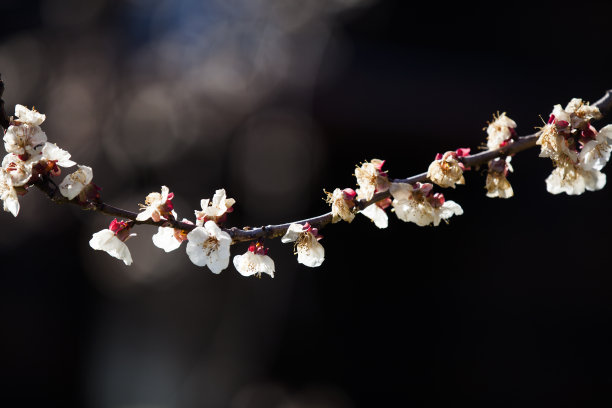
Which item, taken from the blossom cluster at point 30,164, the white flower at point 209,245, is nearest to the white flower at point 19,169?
the blossom cluster at point 30,164

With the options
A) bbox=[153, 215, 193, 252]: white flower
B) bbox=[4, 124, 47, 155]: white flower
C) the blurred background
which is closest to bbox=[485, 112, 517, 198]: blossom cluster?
bbox=[153, 215, 193, 252]: white flower

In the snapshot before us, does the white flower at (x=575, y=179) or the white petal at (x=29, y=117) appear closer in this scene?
the white petal at (x=29, y=117)

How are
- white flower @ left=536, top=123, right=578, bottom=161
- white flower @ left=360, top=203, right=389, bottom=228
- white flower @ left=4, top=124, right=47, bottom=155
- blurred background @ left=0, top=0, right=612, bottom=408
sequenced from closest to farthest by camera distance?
white flower @ left=4, top=124, right=47, bottom=155 < white flower @ left=536, top=123, right=578, bottom=161 < white flower @ left=360, top=203, right=389, bottom=228 < blurred background @ left=0, top=0, right=612, bottom=408

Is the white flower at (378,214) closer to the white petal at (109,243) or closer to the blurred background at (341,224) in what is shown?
the white petal at (109,243)

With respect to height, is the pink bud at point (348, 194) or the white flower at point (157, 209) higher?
the pink bud at point (348, 194)

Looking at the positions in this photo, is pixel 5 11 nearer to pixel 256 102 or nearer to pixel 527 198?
pixel 256 102

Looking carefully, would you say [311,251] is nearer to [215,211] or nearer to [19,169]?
Answer: [215,211]

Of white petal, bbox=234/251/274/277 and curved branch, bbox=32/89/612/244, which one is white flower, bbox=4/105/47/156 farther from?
white petal, bbox=234/251/274/277
